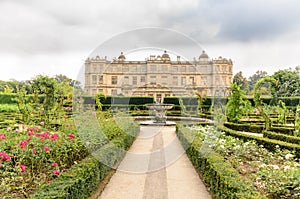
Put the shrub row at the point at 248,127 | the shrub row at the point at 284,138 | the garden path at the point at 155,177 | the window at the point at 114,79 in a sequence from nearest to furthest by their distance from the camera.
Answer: the garden path at the point at 155,177, the shrub row at the point at 284,138, the shrub row at the point at 248,127, the window at the point at 114,79

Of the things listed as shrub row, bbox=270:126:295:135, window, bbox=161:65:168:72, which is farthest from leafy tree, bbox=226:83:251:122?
window, bbox=161:65:168:72

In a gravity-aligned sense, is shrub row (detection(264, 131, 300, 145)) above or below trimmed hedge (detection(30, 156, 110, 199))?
above

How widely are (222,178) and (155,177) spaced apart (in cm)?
168

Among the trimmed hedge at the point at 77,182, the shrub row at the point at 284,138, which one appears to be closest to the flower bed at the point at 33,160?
the trimmed hedge at the point at 77,182

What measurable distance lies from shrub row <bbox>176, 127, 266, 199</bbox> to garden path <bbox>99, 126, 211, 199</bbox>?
0.80 feet

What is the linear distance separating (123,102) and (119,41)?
1212 cm

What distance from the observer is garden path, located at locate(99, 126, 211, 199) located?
12.3ft

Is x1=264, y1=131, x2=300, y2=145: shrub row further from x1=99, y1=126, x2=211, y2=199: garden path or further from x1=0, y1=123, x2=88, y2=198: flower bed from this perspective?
x1=0, y1=123, x2=88, y2=198: flower bed

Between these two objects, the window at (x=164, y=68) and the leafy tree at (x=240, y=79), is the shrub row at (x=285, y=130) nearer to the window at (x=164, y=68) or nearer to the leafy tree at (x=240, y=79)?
the window at (x=164, y=68)

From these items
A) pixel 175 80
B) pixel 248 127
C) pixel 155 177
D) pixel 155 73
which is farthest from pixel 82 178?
pixel 175 80

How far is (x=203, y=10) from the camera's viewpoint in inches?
278

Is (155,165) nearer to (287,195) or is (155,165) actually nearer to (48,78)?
(287,195)

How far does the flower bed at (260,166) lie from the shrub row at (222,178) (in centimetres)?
2

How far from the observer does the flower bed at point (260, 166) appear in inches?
118
